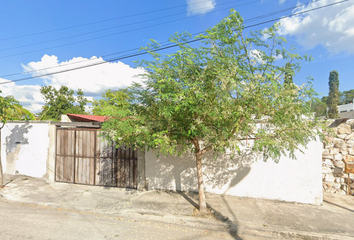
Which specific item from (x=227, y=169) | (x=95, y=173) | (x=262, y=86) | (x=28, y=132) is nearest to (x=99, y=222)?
(x=95, y=173)

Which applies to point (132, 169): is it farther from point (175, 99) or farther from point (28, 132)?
point (28, 132)

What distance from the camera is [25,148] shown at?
7.34 meters

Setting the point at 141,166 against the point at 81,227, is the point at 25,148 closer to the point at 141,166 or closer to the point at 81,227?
the point at 141,166

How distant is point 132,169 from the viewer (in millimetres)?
6410

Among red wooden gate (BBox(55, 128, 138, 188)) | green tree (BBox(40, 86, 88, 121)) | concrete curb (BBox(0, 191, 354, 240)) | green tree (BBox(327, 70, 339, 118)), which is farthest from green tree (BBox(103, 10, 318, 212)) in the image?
green tree (BBox(327, 70, 339, 118))

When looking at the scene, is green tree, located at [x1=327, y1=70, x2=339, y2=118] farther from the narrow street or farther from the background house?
the narrow street

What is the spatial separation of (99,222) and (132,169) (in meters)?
2.31

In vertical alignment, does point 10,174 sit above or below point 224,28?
below

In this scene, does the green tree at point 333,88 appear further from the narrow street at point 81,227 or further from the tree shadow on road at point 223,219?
the narrow street at point 81,227

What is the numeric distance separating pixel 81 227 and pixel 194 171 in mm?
3390

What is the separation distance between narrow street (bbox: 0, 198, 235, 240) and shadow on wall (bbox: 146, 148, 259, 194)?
1809 mm

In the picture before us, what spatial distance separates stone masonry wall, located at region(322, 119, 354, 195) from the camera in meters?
5.63

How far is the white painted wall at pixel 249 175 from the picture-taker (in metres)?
5.13

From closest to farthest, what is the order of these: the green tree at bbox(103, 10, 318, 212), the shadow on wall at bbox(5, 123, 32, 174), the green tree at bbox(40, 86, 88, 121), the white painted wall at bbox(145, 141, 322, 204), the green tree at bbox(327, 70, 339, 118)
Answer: the green tree at bbox(103, 10, 318, 212) → the white painted wall at bbox(145, 141, 322, 204) → the shadow on wall at bbox(5, 123, 32, 174) → the green tree at bbox(40, 86, 88, 121) → the green tree at bbox(327, 70, 339, 118)
